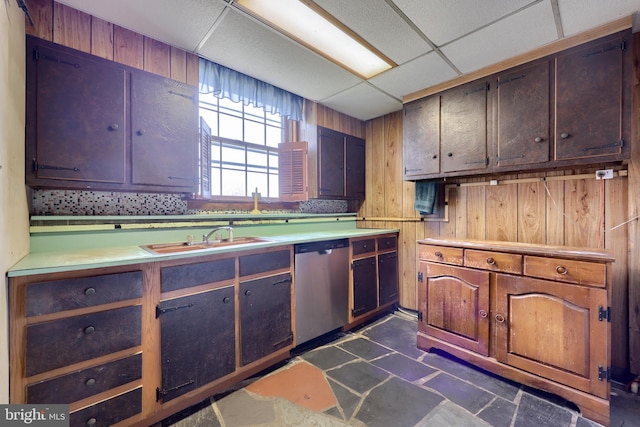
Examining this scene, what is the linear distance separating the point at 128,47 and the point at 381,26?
1.80 metres

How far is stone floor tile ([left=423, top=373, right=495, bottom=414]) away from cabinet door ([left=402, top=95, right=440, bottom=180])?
1812mm

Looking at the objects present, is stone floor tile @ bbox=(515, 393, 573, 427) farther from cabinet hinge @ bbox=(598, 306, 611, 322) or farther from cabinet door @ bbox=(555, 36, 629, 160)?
cabinet door @ bbox=(555, 36, 629, 160)

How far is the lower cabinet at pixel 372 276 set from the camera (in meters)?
2.74

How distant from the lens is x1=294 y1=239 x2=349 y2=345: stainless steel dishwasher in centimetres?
229

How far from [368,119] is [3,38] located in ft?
10.9

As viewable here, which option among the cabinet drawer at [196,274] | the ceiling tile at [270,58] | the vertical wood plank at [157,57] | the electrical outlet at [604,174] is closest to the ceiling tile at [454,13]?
the ceiling tile at [270,58]

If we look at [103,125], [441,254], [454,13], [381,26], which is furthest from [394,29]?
[103,125]

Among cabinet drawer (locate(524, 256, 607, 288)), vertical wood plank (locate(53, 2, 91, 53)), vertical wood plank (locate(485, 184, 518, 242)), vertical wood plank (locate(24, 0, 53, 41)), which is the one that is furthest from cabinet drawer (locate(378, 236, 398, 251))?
vertical wood plank (locate(24, 0, 53, 41))

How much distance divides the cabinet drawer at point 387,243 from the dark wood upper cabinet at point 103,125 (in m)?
2.08

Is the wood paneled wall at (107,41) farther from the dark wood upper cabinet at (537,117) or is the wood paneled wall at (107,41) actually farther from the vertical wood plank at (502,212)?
the vertical wood plank at (502,212)

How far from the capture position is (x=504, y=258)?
1942 millimetres

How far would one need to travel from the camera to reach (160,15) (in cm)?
169

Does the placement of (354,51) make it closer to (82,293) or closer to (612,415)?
(82,293)

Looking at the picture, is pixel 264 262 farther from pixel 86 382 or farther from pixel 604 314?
pixel 604 314
